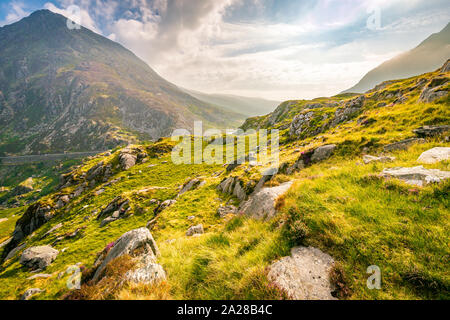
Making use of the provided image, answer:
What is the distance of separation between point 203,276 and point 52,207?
173ft

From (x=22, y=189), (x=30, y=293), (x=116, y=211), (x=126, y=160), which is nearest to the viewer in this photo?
(x=30, y=293)

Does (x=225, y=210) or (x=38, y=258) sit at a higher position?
(x=225, y=210)

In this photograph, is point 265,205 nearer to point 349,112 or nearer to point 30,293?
point 30,293

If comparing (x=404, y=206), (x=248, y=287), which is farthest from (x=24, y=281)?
(x=404, y=206)

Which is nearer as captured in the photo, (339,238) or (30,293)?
(339,238)

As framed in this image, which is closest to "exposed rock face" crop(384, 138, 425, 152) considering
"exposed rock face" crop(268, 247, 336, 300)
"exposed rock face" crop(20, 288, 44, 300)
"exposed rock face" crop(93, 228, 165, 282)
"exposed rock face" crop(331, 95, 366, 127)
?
"exposed rock face" crop(268, 247, 336, 300)

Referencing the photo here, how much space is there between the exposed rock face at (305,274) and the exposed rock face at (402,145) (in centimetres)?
1034

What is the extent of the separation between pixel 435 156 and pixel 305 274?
868cm

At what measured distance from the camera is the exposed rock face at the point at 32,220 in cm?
3766

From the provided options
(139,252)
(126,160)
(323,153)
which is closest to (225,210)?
(139,252)

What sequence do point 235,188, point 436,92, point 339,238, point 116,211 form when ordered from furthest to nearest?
1. point 116,211
2. point 235,188
3. point 436,92
4. point 339,238

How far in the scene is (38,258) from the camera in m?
20.0

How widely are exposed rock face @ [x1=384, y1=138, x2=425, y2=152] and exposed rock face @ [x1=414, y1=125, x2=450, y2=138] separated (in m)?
1.36
